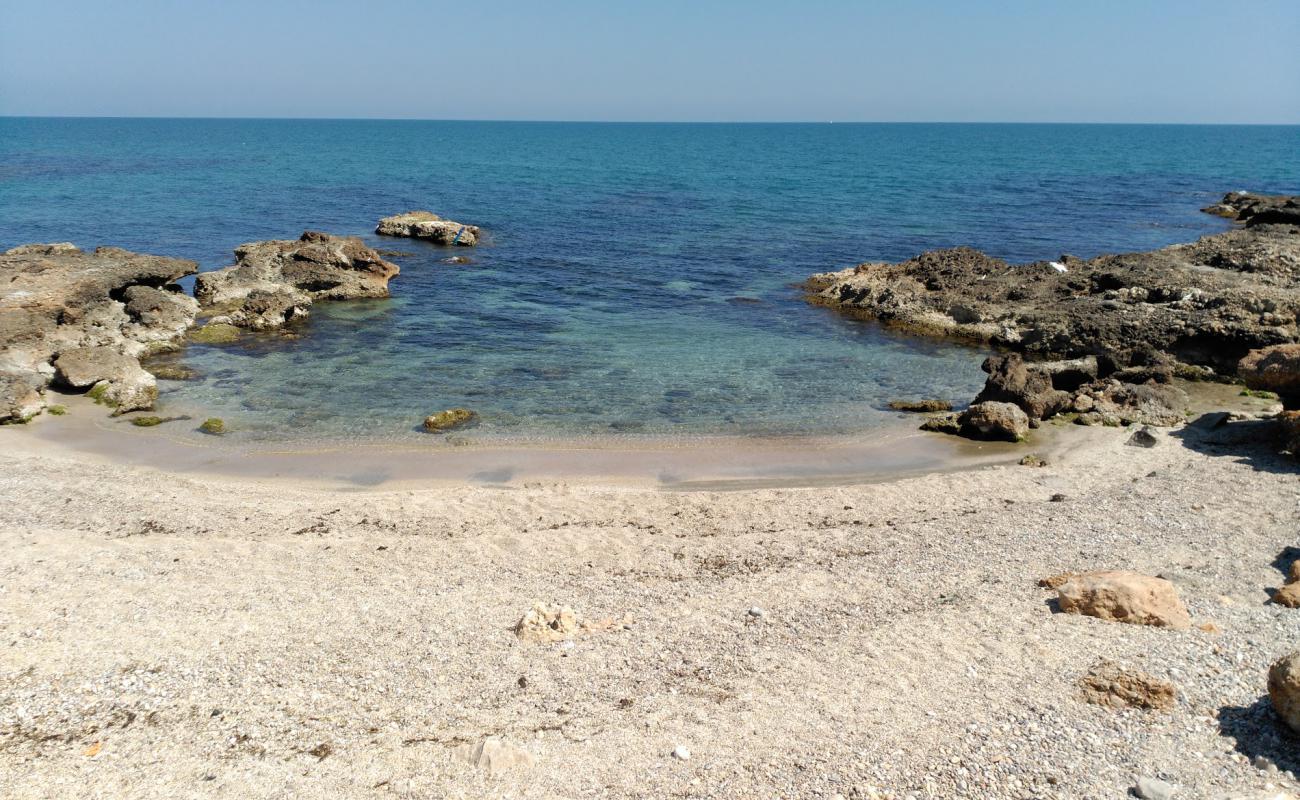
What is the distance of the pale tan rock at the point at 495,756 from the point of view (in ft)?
26.6

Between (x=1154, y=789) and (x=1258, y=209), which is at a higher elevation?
(x=1258, y=209)

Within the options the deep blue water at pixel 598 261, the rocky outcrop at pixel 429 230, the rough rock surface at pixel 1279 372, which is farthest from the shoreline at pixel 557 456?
the rocky outcrop at pixel 429 230

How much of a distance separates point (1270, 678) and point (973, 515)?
6.58 metres

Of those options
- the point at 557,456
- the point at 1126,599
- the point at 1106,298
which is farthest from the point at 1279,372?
the point at 557,456

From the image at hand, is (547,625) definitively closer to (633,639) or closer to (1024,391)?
(633,639)

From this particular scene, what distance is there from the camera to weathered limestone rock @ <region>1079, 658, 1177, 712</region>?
28.7ft

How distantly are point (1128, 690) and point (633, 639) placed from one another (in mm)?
5642

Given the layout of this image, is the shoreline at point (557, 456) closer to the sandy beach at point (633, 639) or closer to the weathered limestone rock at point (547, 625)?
the sandy beach at point (633, 639)

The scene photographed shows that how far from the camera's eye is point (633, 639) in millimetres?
10648

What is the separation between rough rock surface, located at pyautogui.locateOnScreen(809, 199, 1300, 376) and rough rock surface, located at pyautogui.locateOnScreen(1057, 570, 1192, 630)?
47.8ft

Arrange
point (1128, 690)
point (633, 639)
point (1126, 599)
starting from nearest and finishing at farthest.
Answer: point (1128, 690), point (1126, 599), point (633, 639)

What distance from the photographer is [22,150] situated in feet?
346

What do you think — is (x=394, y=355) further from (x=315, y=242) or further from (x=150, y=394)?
(x=315, y=242)

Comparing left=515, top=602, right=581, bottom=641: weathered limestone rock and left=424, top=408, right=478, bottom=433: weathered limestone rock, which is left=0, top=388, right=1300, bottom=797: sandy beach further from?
left=424, top=408, right=478, bottom=433: weathered limestone rock
